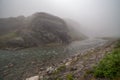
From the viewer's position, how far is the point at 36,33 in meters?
103

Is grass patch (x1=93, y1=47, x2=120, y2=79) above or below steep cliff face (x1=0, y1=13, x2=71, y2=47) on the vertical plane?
below

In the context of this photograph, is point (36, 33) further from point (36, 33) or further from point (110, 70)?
point (110, 70)

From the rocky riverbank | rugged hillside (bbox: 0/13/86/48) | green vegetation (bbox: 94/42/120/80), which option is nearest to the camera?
green vegetation (bbox: 94/42/120/80)

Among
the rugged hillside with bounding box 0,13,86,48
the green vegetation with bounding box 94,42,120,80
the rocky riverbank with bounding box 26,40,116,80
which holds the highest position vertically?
the rugged hillside with bounding box 0,13,86,48

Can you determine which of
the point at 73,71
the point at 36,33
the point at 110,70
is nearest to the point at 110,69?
the point at 110,70

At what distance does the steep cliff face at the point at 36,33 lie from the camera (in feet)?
290

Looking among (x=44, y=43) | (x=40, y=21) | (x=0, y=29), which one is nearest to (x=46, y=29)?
(x=40, y=21)

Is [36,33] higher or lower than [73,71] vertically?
higher

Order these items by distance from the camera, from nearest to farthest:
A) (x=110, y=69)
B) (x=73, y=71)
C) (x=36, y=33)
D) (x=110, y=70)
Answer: (x=110, y=70)
(x=110, y=69)
(x=73, y=71)
(x=36, y=33)

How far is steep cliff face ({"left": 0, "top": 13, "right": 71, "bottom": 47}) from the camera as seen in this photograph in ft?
290

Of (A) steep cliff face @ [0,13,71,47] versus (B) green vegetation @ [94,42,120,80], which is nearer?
(B) green vegetation @ [94,42,120,80]

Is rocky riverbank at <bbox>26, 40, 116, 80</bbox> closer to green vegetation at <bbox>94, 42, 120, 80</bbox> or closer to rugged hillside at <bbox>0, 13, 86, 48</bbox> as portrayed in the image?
green vegetation at <bbox>94, 42, 120, 80</bbox>

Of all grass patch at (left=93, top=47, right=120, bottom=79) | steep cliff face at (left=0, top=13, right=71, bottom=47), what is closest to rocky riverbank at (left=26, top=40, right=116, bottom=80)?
grass patch at (left=93, top=47, right=120, bottom=79)

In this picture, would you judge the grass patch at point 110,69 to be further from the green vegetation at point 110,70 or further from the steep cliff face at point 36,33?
the steep cliff face at point 36,33
